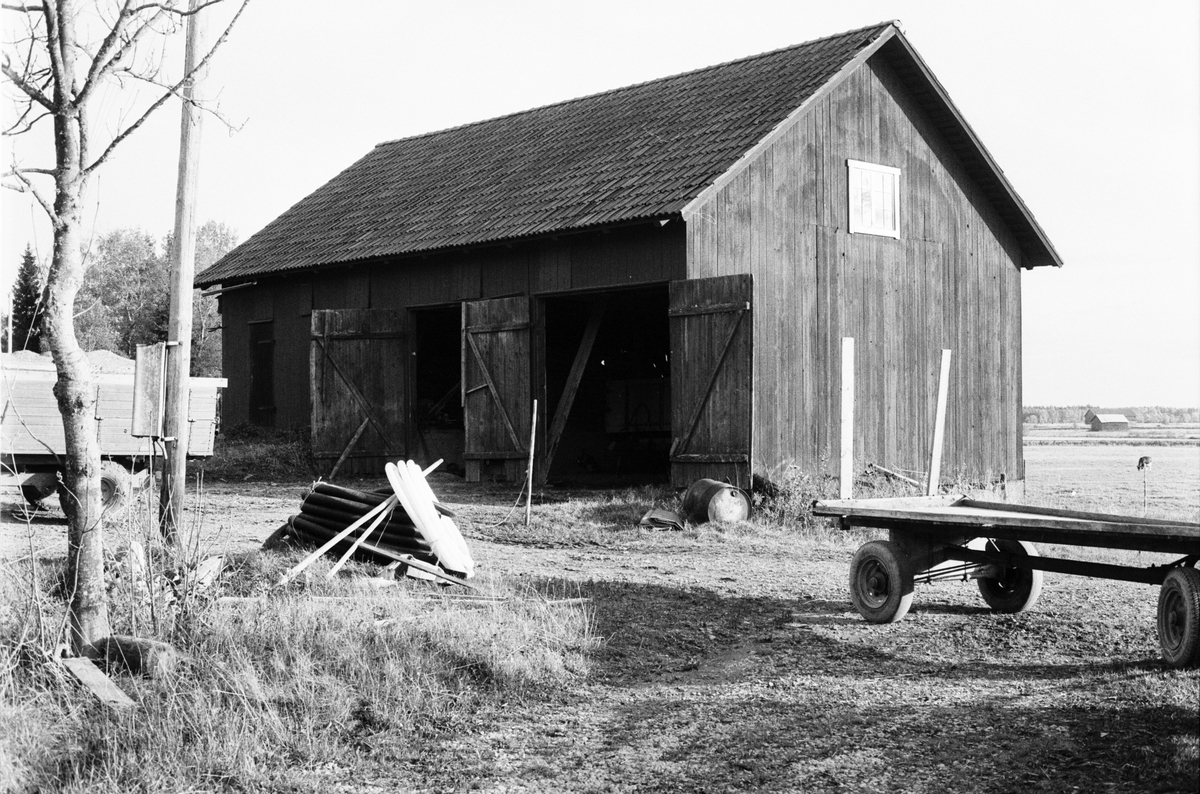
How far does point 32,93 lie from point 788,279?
40.7ft

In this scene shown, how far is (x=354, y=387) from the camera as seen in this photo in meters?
20.9

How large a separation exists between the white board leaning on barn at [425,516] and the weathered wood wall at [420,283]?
7352 millimetres

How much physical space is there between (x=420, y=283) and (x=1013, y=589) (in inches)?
528

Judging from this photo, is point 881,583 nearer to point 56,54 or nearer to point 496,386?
point 56,54

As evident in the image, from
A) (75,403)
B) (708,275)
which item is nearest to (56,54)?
(75,403)

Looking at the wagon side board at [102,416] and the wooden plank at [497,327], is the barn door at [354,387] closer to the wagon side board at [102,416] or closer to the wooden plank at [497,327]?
the wooden plank at [497,327]

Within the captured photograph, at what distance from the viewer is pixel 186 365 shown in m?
8.84

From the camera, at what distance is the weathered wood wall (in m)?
17.2

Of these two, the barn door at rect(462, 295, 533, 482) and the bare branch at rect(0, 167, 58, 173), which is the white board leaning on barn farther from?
the barn door at rect(462, 295, 533, 482)

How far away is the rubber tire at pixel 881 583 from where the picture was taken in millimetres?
8633

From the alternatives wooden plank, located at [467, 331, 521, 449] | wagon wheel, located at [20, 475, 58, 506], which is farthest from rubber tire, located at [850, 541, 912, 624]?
wooden plank, located at [467, 331, 521, 449]

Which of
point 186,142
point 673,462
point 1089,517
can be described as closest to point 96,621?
point 186,142

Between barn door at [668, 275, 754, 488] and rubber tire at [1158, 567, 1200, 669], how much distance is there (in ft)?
28.7

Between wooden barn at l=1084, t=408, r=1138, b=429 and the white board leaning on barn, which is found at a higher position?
wooden barn at l=1084, t=408, r=1138, b=429
